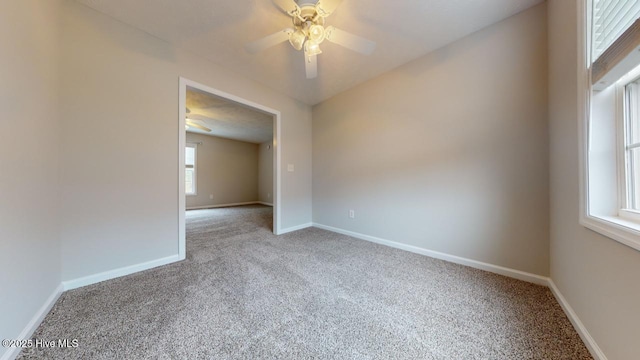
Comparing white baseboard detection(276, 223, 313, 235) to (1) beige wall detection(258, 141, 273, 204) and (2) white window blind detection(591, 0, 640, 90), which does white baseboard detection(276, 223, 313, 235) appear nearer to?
(2) white window blind detection(591, 0, 640, 90)

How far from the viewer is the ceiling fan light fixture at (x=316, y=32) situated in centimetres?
160

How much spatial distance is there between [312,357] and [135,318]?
3.94 ft

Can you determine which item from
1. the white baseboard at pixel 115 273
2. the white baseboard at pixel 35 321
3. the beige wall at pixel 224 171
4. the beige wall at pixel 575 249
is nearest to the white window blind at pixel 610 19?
the beige wall at pixel 575 249

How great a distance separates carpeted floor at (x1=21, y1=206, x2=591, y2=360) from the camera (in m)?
1.04

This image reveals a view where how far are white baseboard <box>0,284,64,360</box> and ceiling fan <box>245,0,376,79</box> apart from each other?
7.56 ft

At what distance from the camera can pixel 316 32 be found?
1.62m

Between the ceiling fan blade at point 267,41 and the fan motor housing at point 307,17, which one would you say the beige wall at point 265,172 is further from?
the fan motor housing at point 307,17

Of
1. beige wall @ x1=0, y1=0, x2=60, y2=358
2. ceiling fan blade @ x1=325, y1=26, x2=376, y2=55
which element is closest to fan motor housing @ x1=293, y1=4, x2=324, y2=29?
ceiling fan blade @ x1=325, y1=26, x2=376, y2=55

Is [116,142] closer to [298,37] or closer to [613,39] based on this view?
[298,37]

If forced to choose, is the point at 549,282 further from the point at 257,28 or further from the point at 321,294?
→ the point at 257,28

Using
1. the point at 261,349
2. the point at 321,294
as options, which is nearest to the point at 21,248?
the point at 261,349

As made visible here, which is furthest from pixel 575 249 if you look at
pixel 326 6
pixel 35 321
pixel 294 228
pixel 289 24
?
pixel 35 321

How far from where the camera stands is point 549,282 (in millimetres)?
1598

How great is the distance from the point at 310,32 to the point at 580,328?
8.75 ft
